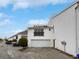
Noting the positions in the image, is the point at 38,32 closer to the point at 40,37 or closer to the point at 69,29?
the point at 40,37

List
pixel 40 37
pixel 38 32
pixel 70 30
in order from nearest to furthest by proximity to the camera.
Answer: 1. pixel 70 30
2. pixel 40 37
3. pixel 38 32

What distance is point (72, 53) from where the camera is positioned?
31328 mm

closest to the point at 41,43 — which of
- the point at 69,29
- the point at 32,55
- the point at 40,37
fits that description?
the point at 40,37

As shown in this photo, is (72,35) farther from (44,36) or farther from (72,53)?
(44,36)

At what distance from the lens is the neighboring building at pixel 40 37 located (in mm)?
49656

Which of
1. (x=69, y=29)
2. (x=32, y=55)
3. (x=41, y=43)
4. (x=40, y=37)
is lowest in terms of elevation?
(x=32, y=55)

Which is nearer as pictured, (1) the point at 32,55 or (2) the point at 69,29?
(1) the point at 32,55

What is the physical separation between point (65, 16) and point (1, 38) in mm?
70881

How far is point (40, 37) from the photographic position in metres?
49.7

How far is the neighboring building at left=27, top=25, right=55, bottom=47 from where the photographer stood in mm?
49656

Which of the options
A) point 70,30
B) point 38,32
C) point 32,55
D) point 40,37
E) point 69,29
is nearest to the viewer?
point 32,55

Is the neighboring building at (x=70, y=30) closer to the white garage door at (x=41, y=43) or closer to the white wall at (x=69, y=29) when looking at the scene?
the white wall at (x=69, y=29)

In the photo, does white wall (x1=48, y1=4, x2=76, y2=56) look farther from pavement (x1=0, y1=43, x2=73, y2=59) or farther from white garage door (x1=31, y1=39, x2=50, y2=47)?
white garage door (x1=31, y1=39, x2=50, y2=47)

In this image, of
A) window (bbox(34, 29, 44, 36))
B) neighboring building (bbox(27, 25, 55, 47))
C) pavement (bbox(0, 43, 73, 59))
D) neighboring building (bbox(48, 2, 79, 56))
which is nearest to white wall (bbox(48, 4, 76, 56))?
neighboring building (bbox(48, 2, 79, 56))
